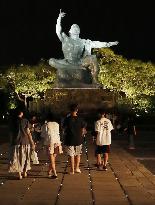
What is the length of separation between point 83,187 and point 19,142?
2382 mm

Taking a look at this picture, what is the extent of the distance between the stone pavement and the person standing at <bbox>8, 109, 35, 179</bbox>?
38cm

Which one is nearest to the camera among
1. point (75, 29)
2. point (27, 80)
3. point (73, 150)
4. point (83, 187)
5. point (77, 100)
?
point (83, 187)

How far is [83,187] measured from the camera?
1464 cm

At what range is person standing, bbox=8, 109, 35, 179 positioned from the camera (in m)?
16.2

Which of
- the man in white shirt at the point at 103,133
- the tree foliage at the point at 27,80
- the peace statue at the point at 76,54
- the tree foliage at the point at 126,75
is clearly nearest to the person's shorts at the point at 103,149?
the man in white shirt at the point at 103,133

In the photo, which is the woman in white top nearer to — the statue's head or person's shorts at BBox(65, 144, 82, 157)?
person's shorts at BBox(65, 144, 82, 157)

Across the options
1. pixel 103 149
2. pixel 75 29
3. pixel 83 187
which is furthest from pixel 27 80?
pixel 83 187

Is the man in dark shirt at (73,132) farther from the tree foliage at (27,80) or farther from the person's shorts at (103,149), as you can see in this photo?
the tree foliage at (27,80)

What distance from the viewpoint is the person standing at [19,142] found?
53.0 feet

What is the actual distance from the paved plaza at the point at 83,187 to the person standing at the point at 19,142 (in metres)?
0.38

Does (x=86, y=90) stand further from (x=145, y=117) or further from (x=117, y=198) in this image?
(x=117, y=198)

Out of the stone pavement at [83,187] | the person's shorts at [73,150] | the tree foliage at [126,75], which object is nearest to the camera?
the stone pavement at [83,187]

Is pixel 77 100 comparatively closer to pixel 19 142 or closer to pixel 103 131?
pixel 103 131

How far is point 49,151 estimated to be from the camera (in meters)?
16.8
